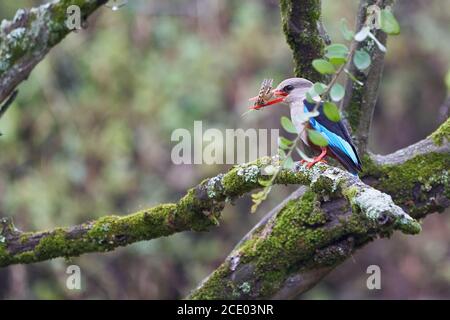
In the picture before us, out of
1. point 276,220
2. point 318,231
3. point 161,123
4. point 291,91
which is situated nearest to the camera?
point 318,231

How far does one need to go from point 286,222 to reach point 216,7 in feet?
19.3

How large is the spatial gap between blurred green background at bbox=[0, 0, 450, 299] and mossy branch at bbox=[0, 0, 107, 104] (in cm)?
376

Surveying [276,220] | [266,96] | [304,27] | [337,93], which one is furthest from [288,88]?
[337,93]

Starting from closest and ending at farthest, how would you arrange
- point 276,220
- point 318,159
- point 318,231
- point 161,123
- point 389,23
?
1. point 389,23
2. point 318,159
3. point 318,231
4. point 276,220
5. point 161,123

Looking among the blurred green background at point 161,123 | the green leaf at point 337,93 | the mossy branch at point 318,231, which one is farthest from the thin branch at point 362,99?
the blurred green background at point 161,123

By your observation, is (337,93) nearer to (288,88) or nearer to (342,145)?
(342,145)

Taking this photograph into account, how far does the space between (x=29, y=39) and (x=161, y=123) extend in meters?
4.49

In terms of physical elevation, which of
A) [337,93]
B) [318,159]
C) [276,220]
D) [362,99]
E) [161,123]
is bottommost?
[337,93]

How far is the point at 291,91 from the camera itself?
149 inches

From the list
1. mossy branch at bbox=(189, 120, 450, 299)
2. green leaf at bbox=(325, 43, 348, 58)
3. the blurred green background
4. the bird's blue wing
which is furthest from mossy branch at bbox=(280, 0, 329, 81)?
the blurred green background

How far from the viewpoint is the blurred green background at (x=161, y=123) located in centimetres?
788

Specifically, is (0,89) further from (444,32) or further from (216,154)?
(444,32)

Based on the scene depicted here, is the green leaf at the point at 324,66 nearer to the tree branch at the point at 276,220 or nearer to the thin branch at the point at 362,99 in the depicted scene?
the tree branch at the point at 276,220

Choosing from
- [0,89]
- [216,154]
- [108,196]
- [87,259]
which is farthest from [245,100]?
[0,89]
